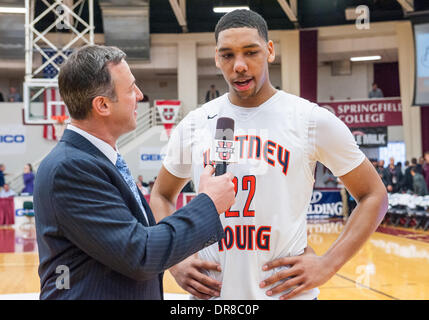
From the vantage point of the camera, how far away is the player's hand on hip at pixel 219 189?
1.39 meters

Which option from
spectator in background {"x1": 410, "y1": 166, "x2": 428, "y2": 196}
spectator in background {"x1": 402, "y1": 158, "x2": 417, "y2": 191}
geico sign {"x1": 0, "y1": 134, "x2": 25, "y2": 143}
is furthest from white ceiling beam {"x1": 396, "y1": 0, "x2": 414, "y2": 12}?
geico sign {"x1": 0, "y1": 134, "x2": 25, "y2": 143}

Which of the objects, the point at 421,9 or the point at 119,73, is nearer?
the point at 119,73

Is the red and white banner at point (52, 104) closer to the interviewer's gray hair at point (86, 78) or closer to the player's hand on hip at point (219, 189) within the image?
the interviewer's gray hair at point (86, 78)

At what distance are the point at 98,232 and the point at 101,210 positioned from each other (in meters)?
0.06

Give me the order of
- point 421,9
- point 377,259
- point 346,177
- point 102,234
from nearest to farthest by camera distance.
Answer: point 102,234, point 346,177, point 377,259, point 421,9

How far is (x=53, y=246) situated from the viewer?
1323 mm

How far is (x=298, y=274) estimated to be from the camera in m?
1.62

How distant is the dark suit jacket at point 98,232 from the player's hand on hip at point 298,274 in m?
0.33

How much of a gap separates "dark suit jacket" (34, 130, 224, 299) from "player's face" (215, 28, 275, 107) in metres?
0.51

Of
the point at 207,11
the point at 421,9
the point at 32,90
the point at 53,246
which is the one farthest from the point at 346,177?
the point at 207,11

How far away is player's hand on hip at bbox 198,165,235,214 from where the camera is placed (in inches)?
54.6

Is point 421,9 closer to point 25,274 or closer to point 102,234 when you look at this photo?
point 25,274
